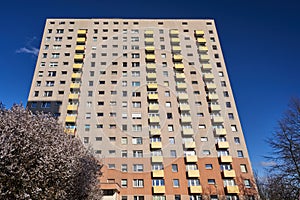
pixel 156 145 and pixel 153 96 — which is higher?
pixel 153 96

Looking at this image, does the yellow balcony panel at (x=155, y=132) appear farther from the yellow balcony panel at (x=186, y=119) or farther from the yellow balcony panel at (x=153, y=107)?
the yellow balcony panel at (x=186, y=119)

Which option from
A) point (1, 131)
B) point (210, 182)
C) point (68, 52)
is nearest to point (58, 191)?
point (1, 131)

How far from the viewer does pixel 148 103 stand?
38.6 m

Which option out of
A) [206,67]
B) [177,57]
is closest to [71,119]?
[177,57]

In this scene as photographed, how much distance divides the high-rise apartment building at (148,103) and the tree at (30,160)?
13.8 metres

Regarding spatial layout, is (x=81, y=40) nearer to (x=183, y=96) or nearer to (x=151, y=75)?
(x=151, y=75)

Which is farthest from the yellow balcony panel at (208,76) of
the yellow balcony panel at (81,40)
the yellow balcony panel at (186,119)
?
the yellow balcony panel at (81,40)

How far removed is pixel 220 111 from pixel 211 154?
7.82 meters

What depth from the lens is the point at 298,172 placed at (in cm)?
1545

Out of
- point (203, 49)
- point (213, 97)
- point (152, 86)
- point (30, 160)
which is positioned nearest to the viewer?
point (30, 160)

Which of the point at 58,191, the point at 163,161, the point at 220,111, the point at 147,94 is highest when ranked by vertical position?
the point at 147,94

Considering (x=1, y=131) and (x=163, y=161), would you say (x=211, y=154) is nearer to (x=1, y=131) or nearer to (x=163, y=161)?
(x=163, y=161)

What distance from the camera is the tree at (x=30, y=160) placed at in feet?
34.3

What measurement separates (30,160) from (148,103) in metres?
28.0
